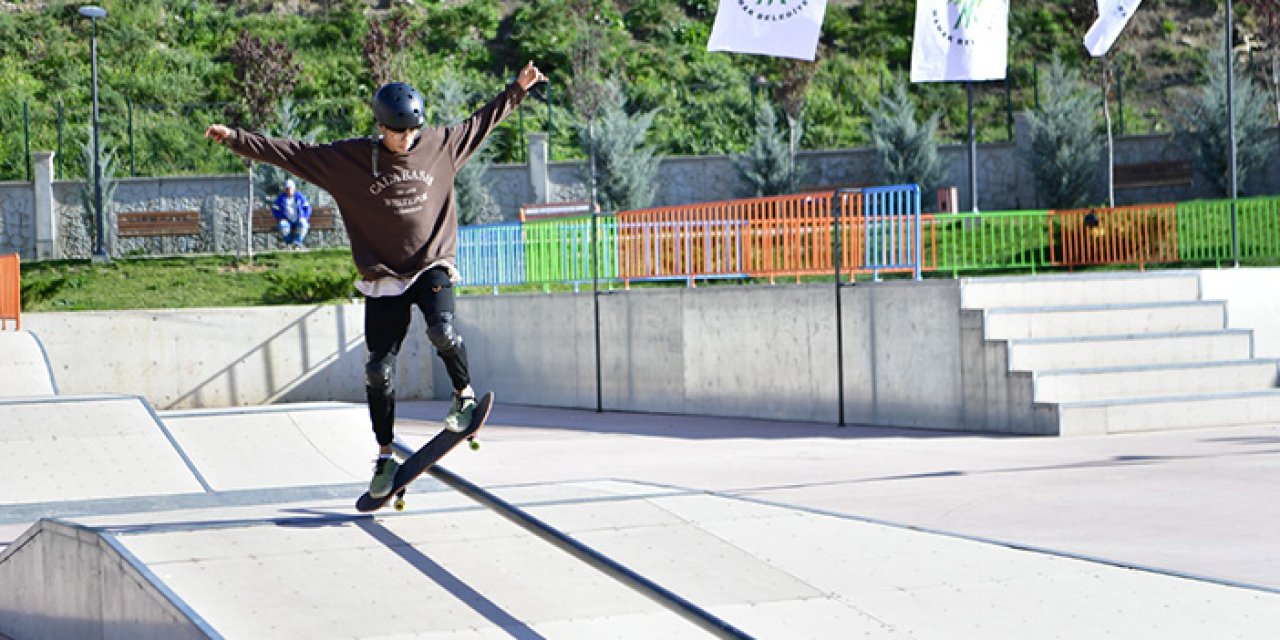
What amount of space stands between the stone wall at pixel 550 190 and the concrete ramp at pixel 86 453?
2443 centimetres

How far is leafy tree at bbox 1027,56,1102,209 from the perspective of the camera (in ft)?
111

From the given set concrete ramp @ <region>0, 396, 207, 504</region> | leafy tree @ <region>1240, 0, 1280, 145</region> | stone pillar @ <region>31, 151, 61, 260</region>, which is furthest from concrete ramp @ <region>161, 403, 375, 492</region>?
leafy tree @ <region>1240, 0, 1280, 145</region>

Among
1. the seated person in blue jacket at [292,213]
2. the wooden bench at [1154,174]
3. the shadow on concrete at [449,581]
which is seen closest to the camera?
the shadow on concrete at [449,581]

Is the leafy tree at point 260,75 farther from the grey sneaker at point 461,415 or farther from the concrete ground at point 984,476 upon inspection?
the grey sneaker at point 461,415

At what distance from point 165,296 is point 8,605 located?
2327 centimetres

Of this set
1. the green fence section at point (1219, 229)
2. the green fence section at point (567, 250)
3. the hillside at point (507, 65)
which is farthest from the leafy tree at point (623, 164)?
the green fence section at point (1219, 229)

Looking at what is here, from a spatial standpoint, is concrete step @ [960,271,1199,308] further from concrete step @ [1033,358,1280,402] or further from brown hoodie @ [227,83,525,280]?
brown hoodie @ [227,83,525,280]

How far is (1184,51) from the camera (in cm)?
4756

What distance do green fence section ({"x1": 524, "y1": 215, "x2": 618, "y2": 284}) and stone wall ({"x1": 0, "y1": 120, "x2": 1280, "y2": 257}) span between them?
1486cm

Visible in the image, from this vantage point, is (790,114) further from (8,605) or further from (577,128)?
(8,605)

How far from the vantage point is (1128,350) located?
1495 centimetres

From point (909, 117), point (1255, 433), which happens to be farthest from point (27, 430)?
point (909, 117)

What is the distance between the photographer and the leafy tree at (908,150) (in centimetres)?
3453

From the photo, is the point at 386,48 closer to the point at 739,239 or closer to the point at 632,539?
the point at 739,239
